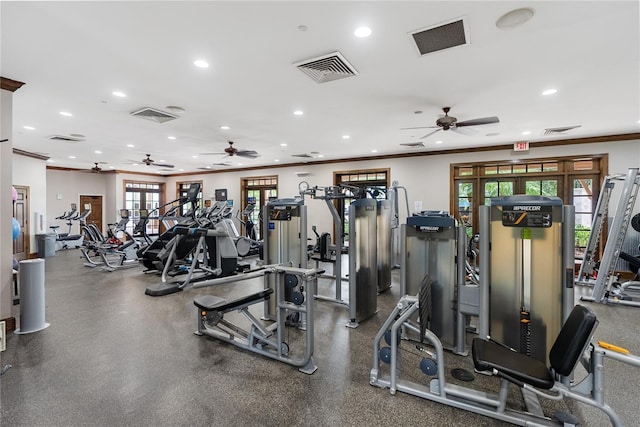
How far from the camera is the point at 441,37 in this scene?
270 centimetres

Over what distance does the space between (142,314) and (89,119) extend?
3.46 meters

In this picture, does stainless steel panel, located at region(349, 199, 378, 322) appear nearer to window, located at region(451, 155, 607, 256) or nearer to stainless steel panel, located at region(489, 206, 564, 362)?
stainless steel panel, located at region(489, 206, 564, 362)

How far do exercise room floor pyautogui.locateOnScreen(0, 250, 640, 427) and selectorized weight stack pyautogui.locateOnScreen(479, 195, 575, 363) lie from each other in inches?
19.0

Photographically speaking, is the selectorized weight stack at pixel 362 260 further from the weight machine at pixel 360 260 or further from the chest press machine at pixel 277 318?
the chest press machine at pixel 277 318

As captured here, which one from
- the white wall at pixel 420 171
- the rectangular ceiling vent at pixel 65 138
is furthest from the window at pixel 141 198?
the rectangular ceiling vent at pixel 65 138

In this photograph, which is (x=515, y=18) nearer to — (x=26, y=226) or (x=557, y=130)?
(x=557, y=130)

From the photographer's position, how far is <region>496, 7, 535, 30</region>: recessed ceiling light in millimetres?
2327

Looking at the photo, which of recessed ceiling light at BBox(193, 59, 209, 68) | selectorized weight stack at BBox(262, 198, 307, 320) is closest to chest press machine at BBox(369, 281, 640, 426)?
selectorized weight stack at BBox(262, 198, 307, 320)

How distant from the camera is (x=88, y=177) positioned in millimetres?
12242

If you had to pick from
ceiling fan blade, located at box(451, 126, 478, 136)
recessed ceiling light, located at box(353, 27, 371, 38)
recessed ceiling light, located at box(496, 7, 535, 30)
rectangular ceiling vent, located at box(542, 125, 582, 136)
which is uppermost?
rectangular ceiling vent, located at box(542, 125, 582, 136)

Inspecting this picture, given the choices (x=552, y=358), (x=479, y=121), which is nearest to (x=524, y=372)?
(x=552, y=358)

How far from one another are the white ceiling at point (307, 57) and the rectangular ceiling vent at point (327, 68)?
0.30 feet

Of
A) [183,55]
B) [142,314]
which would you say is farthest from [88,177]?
[183,55]

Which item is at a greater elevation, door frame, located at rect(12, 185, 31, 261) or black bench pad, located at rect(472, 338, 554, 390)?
door frame, located at rect(12, 185, 31, 261)
